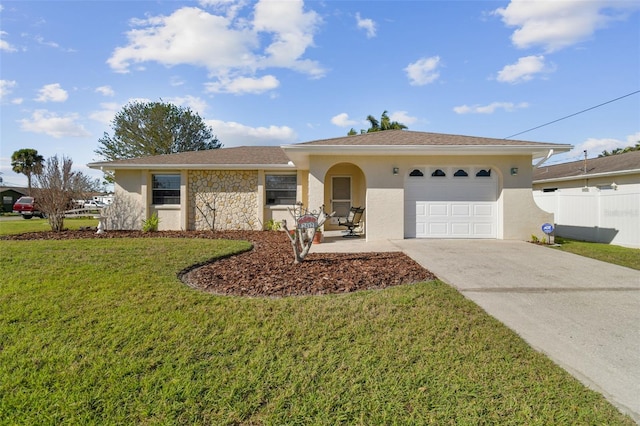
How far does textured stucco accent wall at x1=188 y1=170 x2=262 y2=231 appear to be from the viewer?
13.8m

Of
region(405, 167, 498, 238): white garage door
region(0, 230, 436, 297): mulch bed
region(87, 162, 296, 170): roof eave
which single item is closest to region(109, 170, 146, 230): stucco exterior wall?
region(87, 162, 296, 170): roof eave

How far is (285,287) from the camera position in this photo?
202 inches

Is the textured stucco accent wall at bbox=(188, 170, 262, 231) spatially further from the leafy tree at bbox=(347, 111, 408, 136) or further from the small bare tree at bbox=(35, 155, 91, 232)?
the leafy tree at bbox=(347, 111, 408, 136)

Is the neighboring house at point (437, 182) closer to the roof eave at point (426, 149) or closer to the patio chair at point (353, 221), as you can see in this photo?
the roof eave at point (426, 149)

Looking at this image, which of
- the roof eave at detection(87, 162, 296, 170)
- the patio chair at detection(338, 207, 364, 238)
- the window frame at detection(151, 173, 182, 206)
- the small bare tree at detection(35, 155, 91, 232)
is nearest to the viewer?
the patio chair at detection(338, 207, 364, 238)

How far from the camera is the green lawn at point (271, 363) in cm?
237

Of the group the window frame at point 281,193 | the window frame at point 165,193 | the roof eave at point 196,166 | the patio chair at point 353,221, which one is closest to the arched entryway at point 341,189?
the window frame at point 281,193

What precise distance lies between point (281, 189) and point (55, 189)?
31.9 feet

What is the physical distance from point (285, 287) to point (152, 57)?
10.5 meters

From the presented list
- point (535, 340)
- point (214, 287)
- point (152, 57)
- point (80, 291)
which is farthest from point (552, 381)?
point (152, 57)

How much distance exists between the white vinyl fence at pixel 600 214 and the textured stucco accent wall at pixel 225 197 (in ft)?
44.5

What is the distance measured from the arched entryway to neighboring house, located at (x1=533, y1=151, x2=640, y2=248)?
9027mm

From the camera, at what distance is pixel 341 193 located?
14.2 meters

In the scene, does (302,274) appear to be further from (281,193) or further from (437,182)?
(281,193)
